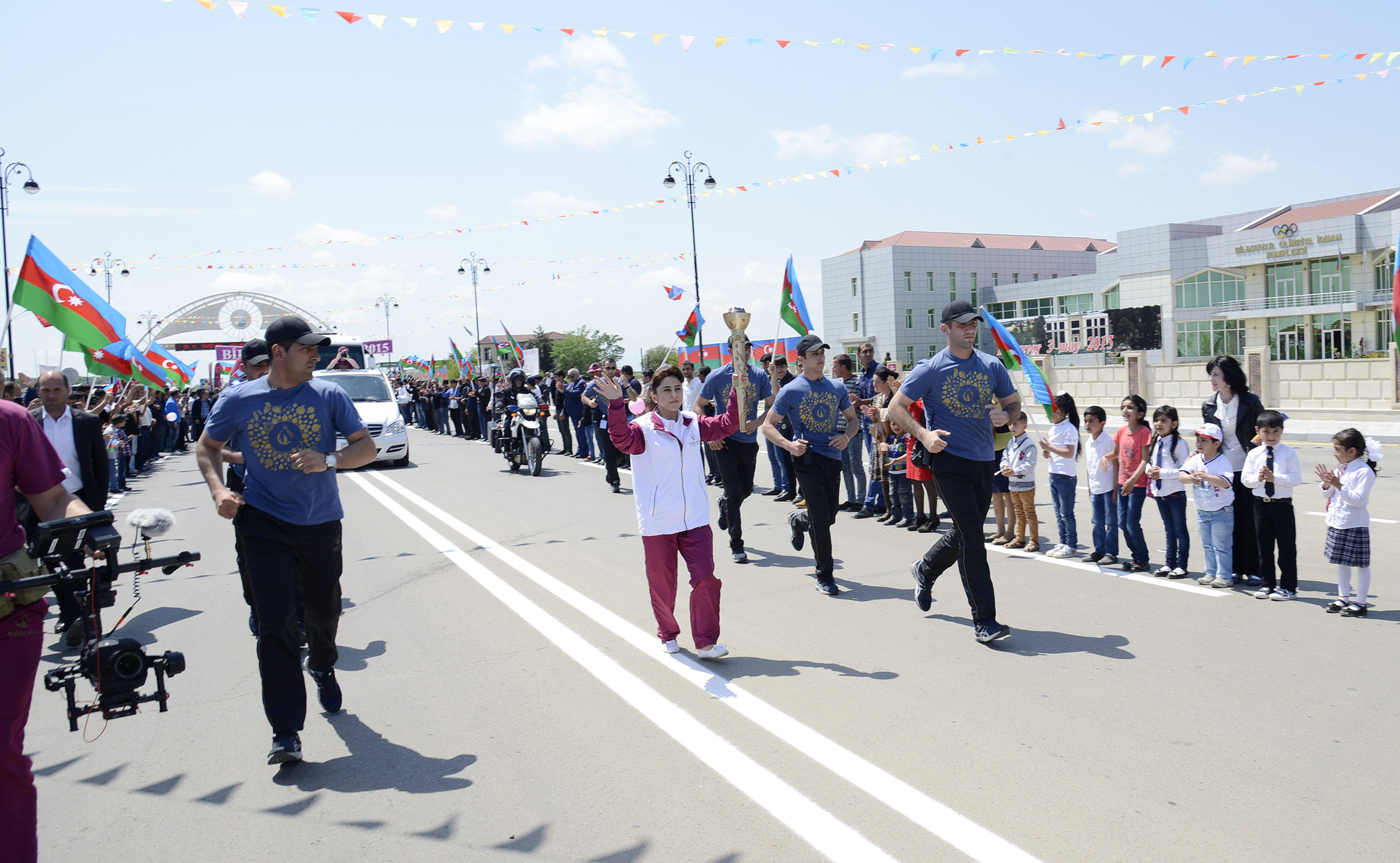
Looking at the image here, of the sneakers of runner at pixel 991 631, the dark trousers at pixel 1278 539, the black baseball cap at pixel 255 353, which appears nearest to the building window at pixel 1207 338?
the dark trousers at pixel 1278 539

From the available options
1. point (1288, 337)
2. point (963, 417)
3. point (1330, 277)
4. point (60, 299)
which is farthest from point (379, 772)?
point (1288, 337)

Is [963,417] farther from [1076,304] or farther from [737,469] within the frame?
[1076,304]

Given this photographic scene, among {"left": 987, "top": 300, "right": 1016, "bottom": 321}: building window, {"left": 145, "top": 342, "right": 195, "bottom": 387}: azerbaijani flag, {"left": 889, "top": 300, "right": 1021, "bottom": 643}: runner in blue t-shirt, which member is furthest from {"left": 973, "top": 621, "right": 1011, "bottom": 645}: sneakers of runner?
{"left": 987, "top": 300, "right": 1016, "bottom": 321}: building window

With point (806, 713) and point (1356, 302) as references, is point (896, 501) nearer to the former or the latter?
point (806, 713)

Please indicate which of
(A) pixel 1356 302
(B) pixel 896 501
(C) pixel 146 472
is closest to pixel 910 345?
(A) pixel 1356 302

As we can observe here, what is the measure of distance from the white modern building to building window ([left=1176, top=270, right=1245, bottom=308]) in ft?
0.24

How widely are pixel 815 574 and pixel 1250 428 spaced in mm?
3269

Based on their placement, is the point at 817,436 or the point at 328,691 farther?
the point at 817,436

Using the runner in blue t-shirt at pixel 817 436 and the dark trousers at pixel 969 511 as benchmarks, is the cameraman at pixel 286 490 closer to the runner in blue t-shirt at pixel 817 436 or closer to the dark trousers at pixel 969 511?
the runner in blue t-shirt at pixel 817 436

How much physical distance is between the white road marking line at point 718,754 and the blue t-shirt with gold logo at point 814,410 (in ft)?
7.57

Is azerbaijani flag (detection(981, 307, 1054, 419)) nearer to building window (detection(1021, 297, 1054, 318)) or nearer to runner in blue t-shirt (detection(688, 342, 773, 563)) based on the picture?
runner in blue t-shirt (detection(688, 342, 773, 563))

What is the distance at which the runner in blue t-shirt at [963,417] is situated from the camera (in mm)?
5852

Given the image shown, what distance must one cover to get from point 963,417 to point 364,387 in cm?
1673

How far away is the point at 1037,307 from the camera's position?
76688mm
